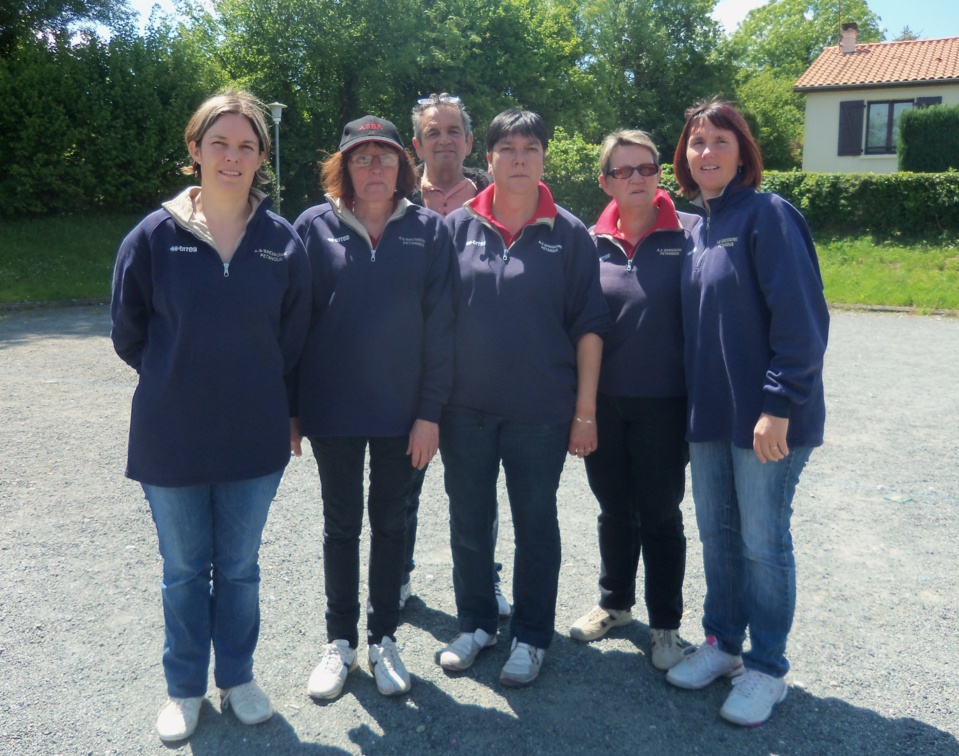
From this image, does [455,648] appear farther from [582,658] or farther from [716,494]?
[716,494]

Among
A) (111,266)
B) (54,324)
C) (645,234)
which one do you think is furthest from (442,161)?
(111,266)

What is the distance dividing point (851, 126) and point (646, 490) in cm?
3058

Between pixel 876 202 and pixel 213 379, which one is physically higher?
pixel 876 202

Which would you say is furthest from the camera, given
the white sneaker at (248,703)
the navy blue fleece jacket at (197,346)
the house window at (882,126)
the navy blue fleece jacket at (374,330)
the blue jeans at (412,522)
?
the house window at (882,126)

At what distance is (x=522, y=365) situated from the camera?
10.9 feet

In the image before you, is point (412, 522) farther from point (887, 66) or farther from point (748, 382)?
point (887, 66)

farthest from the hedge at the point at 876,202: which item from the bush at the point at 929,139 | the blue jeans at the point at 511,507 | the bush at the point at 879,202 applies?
the blue jeans at the point at 511,507

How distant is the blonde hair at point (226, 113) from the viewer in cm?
298

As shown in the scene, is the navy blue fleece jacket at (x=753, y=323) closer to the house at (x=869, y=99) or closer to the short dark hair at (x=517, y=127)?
the short dark hair at (x=517, y=127)

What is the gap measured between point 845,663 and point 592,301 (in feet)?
5.97

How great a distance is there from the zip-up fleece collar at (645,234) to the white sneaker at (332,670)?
1958 millimetres

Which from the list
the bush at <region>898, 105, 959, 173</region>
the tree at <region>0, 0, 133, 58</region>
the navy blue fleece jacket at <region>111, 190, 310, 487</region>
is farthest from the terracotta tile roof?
the navy blue fleece jacket at <region>111, 190, 310, 487</region>

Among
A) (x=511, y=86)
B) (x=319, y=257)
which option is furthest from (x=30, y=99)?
(x=319, y=257)

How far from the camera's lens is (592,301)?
338 cm
